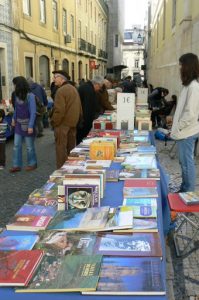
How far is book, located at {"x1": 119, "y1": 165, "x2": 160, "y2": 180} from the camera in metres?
2.97

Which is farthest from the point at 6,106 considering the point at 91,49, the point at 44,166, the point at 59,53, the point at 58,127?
the point at 91,49

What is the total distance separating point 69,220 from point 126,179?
0.94m

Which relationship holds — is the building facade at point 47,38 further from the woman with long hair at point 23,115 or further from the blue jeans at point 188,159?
the blue jeans at point 188,159

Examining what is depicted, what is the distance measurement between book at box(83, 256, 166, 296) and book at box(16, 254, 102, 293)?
0.11 ft

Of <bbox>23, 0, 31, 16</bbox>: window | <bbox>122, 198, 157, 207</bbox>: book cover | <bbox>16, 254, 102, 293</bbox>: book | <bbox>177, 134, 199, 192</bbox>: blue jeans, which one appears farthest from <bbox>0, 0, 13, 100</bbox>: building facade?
<bbox>16, 254, 102, 293</bbox>: book

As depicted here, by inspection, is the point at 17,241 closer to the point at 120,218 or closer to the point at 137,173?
the point at 120,218

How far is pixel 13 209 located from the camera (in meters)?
4.55

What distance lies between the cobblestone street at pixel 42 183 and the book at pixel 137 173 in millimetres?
806

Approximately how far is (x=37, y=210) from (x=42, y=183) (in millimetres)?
3351

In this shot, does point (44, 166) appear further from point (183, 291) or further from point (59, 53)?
point (59, 53)

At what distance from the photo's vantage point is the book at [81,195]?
2.27 meters

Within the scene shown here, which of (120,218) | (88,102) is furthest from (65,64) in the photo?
(120,218)

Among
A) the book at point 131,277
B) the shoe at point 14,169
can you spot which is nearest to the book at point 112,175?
A: the book at point 131,277

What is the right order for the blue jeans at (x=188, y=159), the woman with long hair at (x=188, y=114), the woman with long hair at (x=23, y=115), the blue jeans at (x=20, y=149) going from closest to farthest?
the woman with long hair at (x=188, y=114) → the blue jeans at (x=188, y=159) → the woman with long hair at (x=23, y=115) → the blue jeans at (x=20, y=149)
